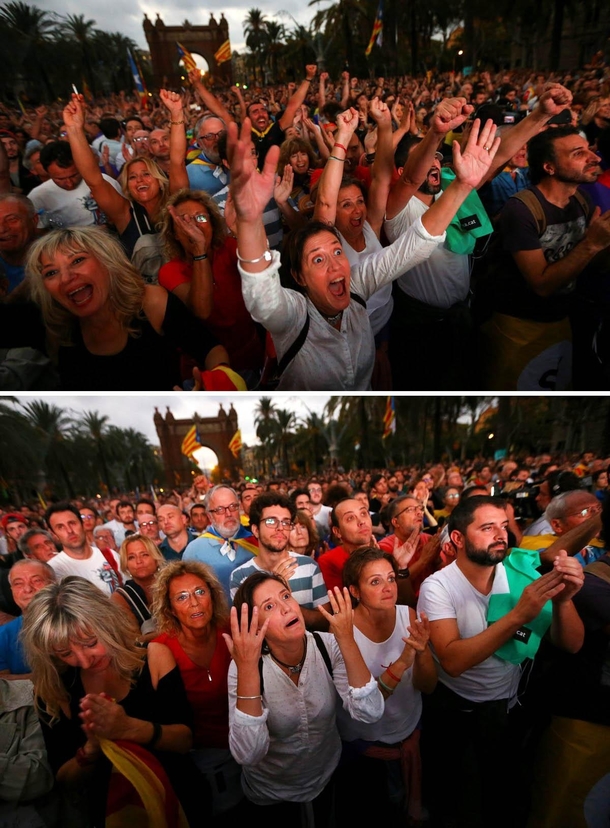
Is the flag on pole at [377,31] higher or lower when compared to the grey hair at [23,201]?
higher

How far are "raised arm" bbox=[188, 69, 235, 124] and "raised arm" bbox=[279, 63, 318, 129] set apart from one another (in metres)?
0.18

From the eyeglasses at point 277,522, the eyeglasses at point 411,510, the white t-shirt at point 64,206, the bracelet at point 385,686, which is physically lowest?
the bracelet at point 385,686

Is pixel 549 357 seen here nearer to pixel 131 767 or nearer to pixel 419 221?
pixel 419 221

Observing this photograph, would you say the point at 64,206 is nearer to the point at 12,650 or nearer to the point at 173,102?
the point at 173,102

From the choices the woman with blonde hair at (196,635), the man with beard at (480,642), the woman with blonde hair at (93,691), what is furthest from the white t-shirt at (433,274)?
the woman with blonde hair at (93,691)

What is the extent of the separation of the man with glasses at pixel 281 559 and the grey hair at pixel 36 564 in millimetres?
516

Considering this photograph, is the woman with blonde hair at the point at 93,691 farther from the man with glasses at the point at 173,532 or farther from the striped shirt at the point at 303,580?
the striped shirt at the point at 303,580

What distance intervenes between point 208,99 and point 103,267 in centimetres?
59

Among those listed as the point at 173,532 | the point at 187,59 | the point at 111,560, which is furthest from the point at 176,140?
the point at 111,560

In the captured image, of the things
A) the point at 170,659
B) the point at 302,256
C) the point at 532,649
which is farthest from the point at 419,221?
the point at 170,659

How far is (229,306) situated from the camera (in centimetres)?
139

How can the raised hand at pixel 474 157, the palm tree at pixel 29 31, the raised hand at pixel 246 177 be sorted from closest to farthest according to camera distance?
the raised hand at pixel 246 177 < the raised hand at pixel 474 157 < the palm tree at pixel 29 31

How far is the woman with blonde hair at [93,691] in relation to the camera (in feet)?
4.44

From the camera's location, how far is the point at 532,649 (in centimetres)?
150
